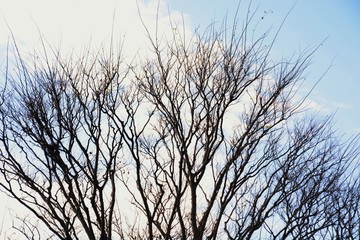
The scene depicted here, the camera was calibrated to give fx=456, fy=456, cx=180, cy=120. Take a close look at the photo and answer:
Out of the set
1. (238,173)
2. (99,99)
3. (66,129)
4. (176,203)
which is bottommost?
(176,203)

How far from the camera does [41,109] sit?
273 inches

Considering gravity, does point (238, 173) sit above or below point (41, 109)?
below

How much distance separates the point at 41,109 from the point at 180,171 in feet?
7.68

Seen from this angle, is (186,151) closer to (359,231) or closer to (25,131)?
(25,131)

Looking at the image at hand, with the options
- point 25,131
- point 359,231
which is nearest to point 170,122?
point 25,131

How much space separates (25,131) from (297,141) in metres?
4.77

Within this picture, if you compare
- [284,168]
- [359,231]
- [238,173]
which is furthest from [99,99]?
[359,231]

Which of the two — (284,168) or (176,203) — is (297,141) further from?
(176,203)

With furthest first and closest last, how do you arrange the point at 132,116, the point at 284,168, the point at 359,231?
the point at 359,231, the point at 284,168, the point at 132,116

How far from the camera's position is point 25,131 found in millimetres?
7062

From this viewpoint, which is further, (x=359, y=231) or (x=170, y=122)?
(x=359, y=231)

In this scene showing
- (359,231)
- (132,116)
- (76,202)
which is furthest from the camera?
(359,231)

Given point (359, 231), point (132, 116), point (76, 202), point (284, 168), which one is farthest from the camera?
point (359, 231)

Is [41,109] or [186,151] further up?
[41,109]
